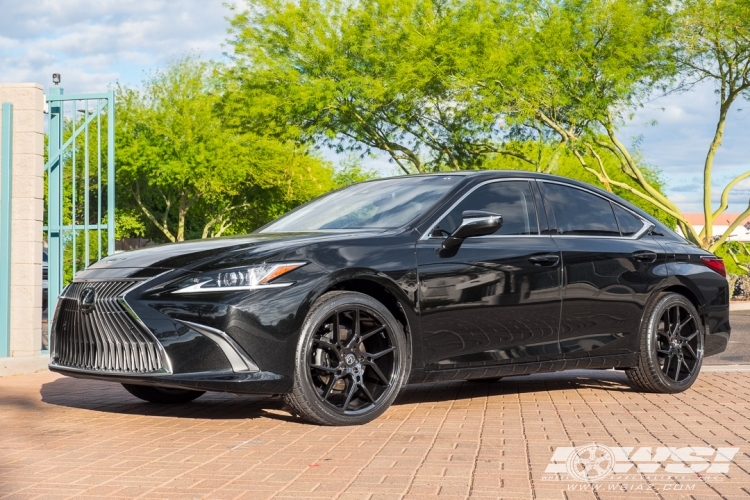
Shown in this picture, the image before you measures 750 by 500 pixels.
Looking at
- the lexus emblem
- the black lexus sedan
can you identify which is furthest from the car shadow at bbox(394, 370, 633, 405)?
the lexus emblem

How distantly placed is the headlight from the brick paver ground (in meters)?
0.84

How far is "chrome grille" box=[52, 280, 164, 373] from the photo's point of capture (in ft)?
20.2

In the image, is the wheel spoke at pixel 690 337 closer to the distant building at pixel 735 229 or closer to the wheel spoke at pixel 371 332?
the wheel spoke at pixel 371 332

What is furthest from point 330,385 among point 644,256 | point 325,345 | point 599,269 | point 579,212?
point 644,256

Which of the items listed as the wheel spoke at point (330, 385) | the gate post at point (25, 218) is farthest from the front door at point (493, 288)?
the gate post at point (25, 218)

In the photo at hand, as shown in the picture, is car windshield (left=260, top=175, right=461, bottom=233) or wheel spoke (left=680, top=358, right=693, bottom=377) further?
wheel spoke (left=680, top=358, right=693, bottom=377)

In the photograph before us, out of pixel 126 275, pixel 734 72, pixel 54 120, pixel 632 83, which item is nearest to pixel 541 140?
pixel 632 83

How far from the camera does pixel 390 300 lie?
6.62m

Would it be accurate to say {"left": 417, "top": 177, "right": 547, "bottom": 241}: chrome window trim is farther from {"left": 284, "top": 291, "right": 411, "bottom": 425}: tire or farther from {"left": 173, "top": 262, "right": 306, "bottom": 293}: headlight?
{"left": 173, "top": 262, "right": 306, "bottom": 293}: headlight

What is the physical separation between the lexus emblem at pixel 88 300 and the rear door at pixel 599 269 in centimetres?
314

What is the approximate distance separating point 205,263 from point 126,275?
528 mm

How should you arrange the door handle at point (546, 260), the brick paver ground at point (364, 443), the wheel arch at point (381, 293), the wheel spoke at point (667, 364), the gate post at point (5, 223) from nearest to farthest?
the brick paver ground at point (364, 443) → the wheel arch at point (381, 293) → the door handle at point (546, 260) → the wheel spoke at point (667, 364) → the gate post at point (5, 223)

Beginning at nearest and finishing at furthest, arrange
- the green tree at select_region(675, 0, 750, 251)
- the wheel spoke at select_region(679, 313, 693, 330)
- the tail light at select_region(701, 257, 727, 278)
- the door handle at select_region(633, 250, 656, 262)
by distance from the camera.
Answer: the door handle at select_region(633, 250, 656, 262) → the wheel spoke at select_region(679, 313, 693, 330) → the tail light at select_region(701, 257, 727, 278) → the green tree at select_region(675, 0, 750, 251)

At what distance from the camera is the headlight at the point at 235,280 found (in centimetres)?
606
